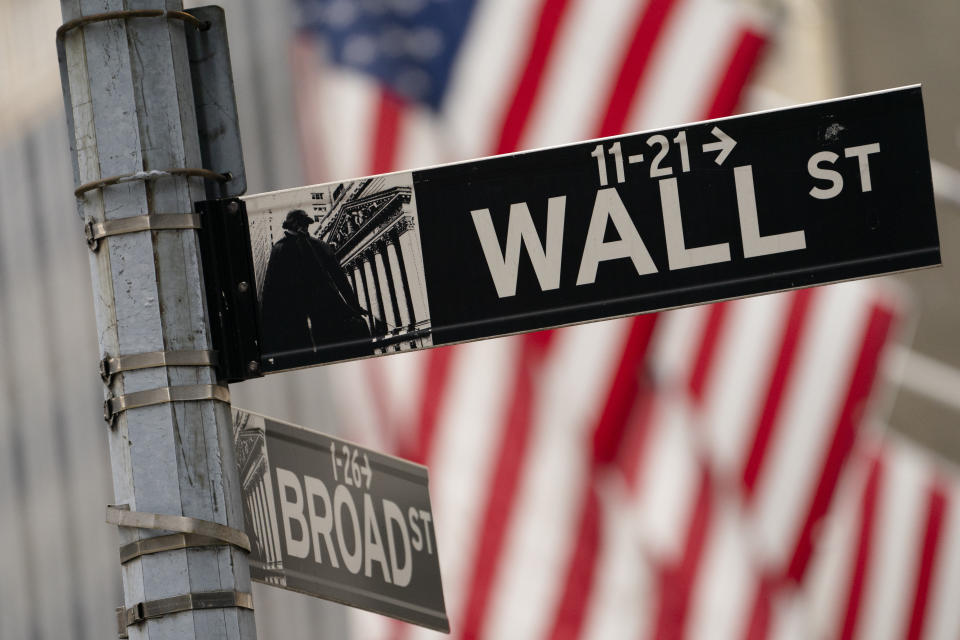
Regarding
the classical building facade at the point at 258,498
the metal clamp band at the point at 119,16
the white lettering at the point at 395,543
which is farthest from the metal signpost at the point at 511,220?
the white lettering at the point at 395,543

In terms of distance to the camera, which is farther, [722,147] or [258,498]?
[258,498]

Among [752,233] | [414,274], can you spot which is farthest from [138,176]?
[752,233]

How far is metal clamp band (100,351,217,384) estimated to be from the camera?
1.71 meters

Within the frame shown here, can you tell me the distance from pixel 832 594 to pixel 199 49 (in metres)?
4.15

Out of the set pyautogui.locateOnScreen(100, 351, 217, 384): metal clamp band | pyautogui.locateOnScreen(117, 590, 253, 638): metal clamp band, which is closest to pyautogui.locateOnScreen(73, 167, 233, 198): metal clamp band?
A: pyautogui.locateOnScreen(100, 351, 217, 384): metal clamp band

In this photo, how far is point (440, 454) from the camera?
17.6 feet

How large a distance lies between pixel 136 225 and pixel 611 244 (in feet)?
2.14

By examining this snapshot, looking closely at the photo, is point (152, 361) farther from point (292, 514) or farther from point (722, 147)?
point (722, 147)

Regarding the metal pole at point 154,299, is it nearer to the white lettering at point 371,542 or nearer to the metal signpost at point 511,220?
the metal signpost at point 511,220

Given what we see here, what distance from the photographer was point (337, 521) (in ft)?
7.48

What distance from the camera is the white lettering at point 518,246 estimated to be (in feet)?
6.17

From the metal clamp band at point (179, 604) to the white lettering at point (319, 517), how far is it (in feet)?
1.79

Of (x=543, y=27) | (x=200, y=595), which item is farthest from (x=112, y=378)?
(x=543, y=27)

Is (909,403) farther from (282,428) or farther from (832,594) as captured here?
(282,428)
